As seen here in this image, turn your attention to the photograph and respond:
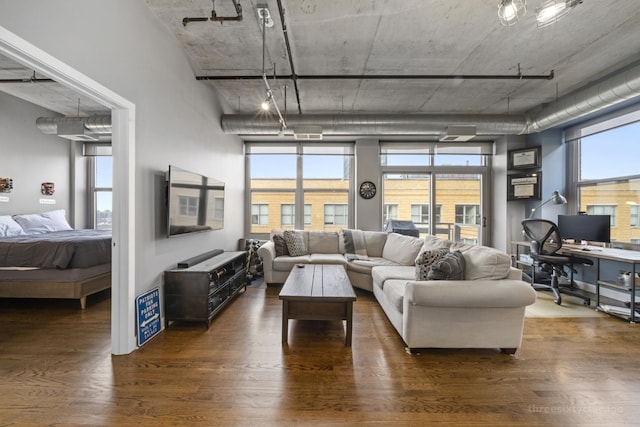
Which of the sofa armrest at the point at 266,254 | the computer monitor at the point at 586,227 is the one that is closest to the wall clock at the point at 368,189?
the sofa armrest at the point at 266,254

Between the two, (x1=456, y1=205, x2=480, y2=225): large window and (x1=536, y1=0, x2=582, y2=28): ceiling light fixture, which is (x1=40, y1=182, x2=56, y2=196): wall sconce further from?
(x1=456, y1=205, x2=480, y2=225): large window

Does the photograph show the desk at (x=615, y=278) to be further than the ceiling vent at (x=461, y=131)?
No

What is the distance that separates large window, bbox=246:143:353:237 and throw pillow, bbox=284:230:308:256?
1.07m


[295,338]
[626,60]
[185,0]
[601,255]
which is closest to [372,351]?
[295,338]

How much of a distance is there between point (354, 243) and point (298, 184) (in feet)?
6.39

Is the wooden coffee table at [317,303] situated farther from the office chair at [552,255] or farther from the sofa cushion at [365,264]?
the office chair at [552,255]

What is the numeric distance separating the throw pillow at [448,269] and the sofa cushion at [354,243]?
96.5 inches

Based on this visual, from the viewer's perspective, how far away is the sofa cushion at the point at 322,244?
5.14 m

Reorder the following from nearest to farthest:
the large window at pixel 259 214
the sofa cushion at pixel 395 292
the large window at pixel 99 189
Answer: the sofa cushion at pixel 395 292
the large window at pixel 99 189
the large window at pixel 259 214

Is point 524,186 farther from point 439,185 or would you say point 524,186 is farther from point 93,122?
point 93,122

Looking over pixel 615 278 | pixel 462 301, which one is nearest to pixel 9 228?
pixel 462 301

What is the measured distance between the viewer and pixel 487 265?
2484 mm

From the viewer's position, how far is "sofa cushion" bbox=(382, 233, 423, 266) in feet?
13.5

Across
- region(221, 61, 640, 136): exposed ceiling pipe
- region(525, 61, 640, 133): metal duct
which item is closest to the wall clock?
region(221, 61, 640, 136): exposed ceiling pipe
